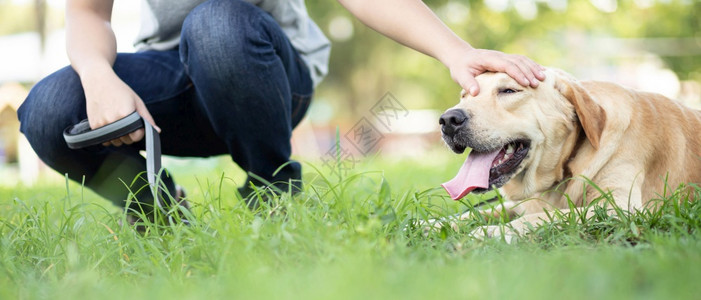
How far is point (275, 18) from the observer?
297 cm

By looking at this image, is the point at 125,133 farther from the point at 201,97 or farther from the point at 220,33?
the point at 220,33

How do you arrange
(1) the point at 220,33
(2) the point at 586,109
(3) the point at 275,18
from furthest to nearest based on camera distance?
(3) the point at 275,18, (1) the point at 220,33, (2) the point at 586,109

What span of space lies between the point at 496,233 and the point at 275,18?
5.33 feet

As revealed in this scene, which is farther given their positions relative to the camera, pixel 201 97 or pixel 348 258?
pixel 201 97

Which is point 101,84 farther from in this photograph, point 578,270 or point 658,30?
point 658,30

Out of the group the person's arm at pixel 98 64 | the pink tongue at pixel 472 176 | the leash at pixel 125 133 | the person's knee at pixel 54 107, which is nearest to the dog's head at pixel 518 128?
the pink tongue at pixel 472 176

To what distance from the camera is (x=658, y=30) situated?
23.7 m

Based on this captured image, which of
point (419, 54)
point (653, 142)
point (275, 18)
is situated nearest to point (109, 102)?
point (275, 18)

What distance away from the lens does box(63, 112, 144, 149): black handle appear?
2188mm

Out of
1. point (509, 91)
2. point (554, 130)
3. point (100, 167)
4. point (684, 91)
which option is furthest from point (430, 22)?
point (684, 91)

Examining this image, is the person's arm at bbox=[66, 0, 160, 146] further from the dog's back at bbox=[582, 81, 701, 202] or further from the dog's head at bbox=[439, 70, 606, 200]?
the dog's back at bbox=[582, 81, 701, 202]

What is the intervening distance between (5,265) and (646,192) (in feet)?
7.25

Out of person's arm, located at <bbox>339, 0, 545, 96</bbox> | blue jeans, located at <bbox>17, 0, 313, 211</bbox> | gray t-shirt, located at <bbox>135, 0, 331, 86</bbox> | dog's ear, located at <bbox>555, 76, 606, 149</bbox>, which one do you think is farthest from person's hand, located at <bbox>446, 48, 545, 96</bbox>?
gray t-shirt, located at <bbox>135, 0, 331, 86</bbox>

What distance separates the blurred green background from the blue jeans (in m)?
5.35
